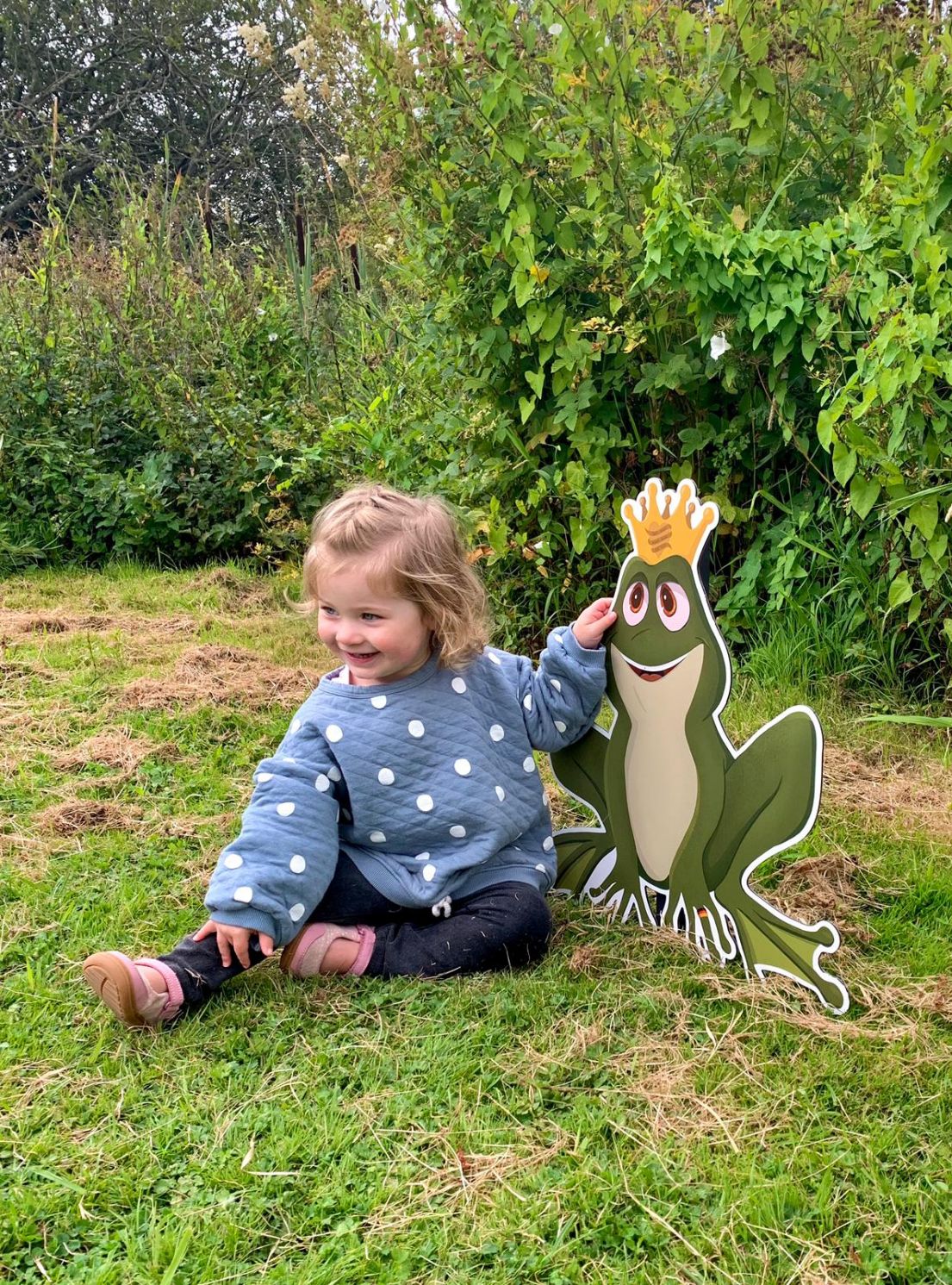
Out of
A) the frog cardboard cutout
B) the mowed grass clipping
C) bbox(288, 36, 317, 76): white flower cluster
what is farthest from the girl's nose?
bbox(288, 36, 317, 76): white flower cluster

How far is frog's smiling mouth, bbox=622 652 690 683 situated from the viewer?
241 centimetres

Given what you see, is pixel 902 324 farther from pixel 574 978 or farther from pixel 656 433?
pixel 574 978

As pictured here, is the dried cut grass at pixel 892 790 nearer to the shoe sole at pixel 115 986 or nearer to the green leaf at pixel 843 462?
the green leaf at pixel 843 462

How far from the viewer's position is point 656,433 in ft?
12.1

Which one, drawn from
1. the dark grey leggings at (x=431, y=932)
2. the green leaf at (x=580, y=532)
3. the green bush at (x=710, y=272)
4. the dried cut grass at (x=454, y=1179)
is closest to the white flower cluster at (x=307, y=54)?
the green bush at (x=710, y=272)

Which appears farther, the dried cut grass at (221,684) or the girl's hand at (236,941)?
the dried cut grass at (221,684)

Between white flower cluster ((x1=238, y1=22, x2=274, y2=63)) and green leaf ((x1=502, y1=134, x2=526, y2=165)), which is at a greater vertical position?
white flower cluster ((x1=238, y1=22, x2=274, y2=63))

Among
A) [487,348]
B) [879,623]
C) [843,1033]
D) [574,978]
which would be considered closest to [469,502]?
[487,348]

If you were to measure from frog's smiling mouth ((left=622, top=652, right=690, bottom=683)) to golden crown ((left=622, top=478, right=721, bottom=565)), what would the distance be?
0.73ft

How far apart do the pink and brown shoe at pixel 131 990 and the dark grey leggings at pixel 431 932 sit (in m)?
0.07

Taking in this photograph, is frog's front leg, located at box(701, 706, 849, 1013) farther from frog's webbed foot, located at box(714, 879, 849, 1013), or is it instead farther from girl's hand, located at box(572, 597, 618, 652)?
girl's hand, located at box(572, 597, 618, 652)

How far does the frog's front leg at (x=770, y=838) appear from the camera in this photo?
6.98 feet

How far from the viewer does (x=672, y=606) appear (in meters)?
2.41

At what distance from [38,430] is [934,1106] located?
591cm
